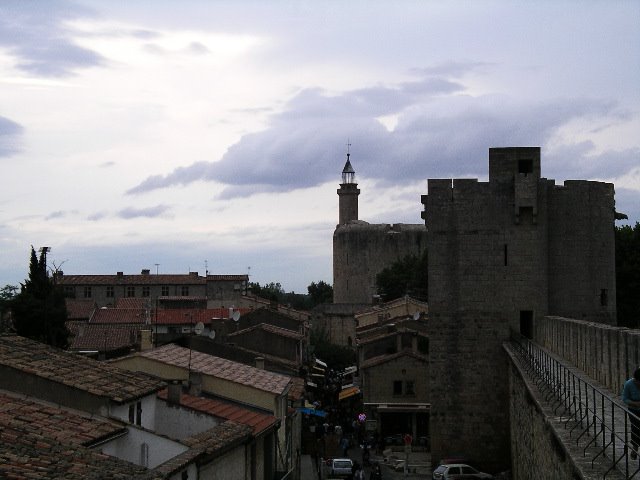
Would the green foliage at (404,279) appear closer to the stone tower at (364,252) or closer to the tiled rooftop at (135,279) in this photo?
the stone tower at (364,252)

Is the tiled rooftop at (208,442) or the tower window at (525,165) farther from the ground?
the tower window at (525,165)

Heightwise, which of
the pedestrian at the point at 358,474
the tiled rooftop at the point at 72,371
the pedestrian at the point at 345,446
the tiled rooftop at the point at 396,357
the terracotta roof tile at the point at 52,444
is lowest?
the pedestrian at the point at 345,446

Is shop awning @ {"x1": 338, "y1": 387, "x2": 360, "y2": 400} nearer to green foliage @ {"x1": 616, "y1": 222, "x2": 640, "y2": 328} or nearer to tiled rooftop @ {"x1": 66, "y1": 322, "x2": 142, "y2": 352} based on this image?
tiled rooftop @ {"x1": 66, "y1": 322, "x2": 142, "y2": 352}

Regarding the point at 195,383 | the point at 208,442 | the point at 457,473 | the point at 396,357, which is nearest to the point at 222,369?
the point at 195,383

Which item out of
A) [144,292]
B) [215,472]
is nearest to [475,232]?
[215,472]

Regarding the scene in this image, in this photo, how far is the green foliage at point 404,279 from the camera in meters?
84.4

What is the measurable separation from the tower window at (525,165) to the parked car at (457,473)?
905 centimetres

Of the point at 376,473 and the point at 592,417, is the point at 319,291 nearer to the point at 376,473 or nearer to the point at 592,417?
the point at 376,473

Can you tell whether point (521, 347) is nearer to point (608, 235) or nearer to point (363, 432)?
point (608, 235)

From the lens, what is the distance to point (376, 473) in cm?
3431

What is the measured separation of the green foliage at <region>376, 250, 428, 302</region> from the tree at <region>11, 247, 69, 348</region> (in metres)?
39.9

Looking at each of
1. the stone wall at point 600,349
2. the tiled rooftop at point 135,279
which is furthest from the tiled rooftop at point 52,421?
the tiled rooftop at point 135,279

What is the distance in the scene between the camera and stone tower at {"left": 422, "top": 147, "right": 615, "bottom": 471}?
1268 inches

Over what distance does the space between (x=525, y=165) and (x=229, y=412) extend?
15426 millimetres
